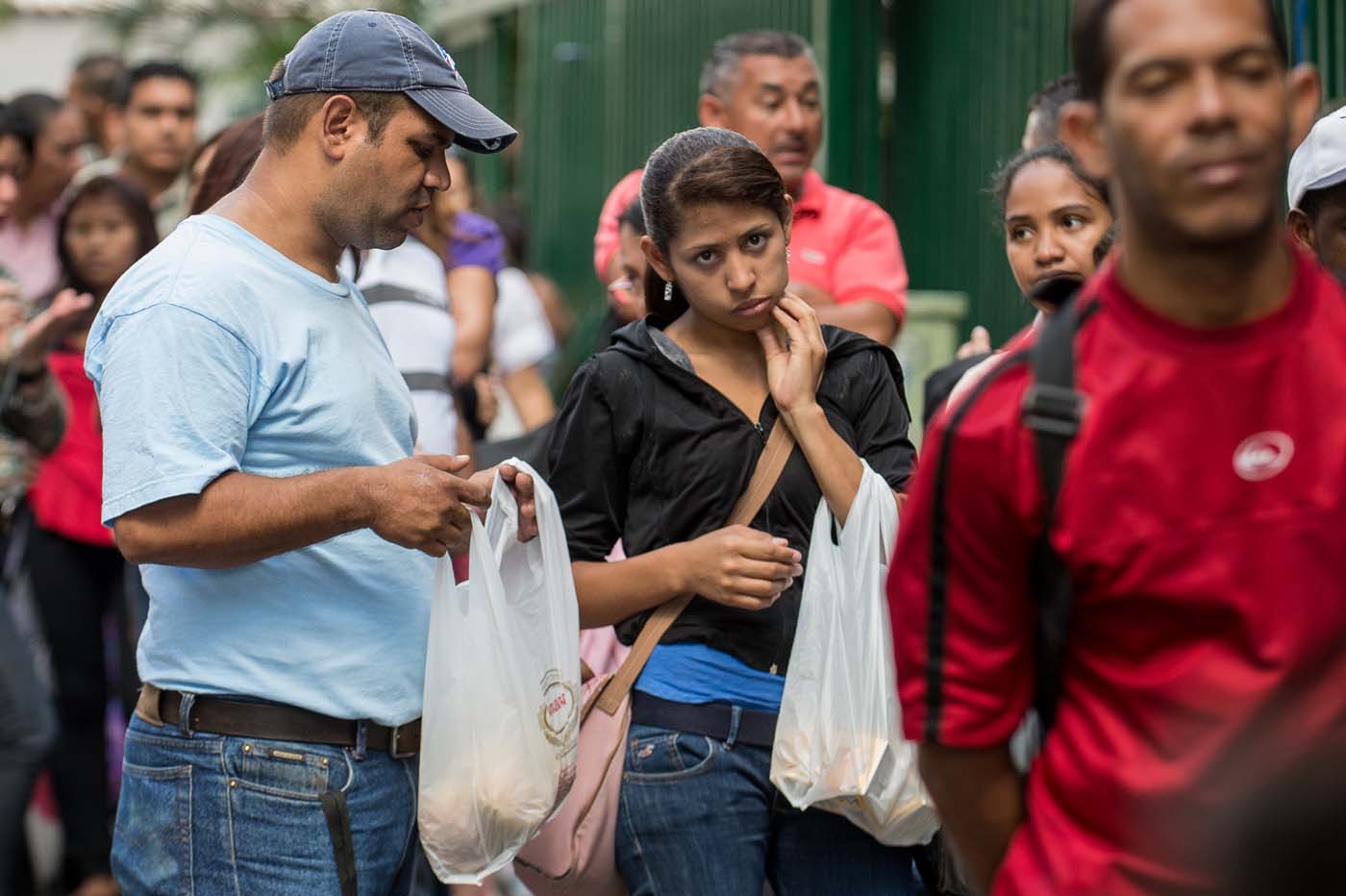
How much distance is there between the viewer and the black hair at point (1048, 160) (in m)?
4.23

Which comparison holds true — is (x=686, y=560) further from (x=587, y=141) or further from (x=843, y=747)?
(x=587, y=141)

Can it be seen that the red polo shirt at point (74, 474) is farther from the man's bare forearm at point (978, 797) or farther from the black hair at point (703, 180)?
the man's bare forearm at point (978, 797)

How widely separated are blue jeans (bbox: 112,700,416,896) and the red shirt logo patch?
185 centimetres

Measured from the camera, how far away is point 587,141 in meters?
13.1

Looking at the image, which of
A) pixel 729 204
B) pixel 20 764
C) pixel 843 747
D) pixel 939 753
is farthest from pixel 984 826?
pixel 20 764

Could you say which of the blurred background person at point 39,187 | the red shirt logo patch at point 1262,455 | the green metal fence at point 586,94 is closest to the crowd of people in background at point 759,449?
the red shirt logo patch at point 1262,455

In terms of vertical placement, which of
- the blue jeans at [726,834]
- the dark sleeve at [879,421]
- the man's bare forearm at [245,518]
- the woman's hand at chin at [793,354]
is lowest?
the blue jeans at [726,834]

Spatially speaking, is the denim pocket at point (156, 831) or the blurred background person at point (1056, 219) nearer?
the denim pocket at point (156, 831)

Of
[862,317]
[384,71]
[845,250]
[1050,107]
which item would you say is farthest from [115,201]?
[384,71]

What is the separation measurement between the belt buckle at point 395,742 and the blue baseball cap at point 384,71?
1075 millimetres

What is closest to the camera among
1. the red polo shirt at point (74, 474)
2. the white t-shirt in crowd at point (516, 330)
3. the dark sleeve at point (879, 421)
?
the dark sleeve at point (879, 421)

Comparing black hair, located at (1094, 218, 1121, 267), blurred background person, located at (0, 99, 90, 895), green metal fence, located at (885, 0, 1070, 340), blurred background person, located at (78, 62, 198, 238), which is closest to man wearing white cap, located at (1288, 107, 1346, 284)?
black hair, located at (1094, 218, 1121, 267)

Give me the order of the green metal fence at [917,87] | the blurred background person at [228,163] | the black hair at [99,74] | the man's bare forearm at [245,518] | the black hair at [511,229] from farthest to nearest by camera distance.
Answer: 1. the black hair at [511,229]
2. the black hair at [99,74]
3. the green metal fence at [917,87]
4. the blurred background person at [228,163]
5. the man's bare forearm at [245,518]

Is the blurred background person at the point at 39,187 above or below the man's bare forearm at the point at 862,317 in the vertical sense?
above
